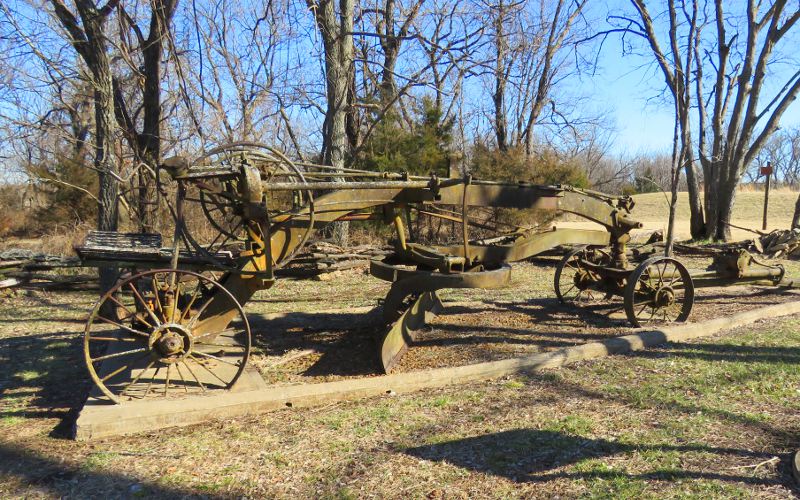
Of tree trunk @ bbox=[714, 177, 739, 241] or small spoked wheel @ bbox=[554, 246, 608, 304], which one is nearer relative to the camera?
small spoked wheel @ bbox=[554, 246, 608, 304]

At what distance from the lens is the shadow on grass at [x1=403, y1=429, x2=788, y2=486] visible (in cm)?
333

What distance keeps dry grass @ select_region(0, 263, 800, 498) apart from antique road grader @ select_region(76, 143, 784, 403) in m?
0.62

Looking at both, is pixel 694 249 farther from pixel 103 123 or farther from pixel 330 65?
pixel 103 123

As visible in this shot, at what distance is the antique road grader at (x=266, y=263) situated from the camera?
14.8 ft

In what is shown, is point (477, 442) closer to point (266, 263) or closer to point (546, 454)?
point (546, 454)

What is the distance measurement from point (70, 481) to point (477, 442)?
2.51 m

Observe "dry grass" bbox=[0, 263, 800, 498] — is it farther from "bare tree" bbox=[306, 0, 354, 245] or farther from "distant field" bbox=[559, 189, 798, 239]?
"distant field" bbox=[559, 189, 798, 239]

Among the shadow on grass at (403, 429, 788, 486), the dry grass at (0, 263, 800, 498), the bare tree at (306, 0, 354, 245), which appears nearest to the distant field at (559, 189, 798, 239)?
the bare tree at (306, 0, 354, 245)

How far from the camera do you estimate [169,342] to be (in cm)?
438

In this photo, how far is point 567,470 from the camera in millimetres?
3412

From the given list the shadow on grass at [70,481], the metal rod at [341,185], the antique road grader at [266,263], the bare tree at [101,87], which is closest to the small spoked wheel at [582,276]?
the antique road grader at [266,263]

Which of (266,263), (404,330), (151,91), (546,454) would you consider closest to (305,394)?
(266,263)

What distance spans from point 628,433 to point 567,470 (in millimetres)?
764

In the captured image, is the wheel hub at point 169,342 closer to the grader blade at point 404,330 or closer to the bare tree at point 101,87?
the grader blade at point 404,330
